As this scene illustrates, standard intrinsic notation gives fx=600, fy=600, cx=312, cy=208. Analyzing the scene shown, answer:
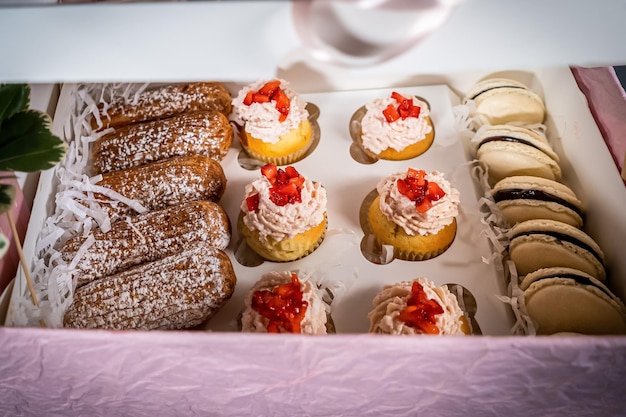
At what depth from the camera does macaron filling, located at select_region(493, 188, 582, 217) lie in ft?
5.99

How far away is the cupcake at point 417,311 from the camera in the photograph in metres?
1.55

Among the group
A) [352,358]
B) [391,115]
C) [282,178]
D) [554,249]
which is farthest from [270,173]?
[554,249]

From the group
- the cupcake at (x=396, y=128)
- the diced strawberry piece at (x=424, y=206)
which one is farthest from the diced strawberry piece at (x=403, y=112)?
the diced strawberry piece at (x=424, y=206)

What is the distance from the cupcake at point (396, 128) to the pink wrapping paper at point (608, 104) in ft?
1.68

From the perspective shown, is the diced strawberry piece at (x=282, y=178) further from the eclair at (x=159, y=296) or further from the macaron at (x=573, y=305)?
the macaron at (x=573, y=305)

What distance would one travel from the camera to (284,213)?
1.82 m

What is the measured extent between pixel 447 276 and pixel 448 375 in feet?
1.83

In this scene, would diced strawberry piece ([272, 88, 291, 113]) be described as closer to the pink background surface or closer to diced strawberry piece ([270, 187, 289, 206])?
diced strawberry piece ([270, 187, 289, 206])

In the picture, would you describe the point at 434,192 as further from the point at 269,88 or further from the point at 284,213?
the point at 269,88

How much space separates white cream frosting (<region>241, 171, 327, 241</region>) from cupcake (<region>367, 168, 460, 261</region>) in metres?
0.20

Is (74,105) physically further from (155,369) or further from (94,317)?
(155,369)

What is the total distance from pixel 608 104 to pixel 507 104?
0.37 metres

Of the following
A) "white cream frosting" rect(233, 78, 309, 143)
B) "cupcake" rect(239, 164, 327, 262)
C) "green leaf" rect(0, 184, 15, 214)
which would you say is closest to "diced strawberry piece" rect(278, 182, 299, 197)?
"cupcake" rect(239, 164, 327, 262)

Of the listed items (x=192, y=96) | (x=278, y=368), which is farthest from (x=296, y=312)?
(x=192, y=96)
